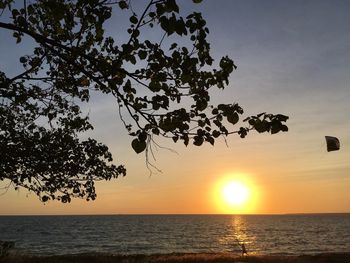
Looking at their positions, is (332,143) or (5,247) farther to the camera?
(5,247)

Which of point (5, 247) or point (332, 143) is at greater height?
point (332, 143)

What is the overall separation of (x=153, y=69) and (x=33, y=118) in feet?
41.9

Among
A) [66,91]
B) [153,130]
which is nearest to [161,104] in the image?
[153,130]

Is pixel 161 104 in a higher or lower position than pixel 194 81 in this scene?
lower

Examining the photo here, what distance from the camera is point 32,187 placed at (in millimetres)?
17562

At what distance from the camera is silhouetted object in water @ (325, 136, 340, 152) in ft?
68.9

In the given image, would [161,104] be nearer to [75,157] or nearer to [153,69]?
[153,69]

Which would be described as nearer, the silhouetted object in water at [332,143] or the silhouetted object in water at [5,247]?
the silhouetted object in water at [332,143]

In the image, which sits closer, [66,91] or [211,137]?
[211,137]

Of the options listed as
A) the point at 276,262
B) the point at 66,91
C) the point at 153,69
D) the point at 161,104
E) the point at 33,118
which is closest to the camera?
the point at 161,104

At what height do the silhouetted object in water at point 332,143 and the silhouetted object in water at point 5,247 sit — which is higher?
the silhouetted object in water at point 332,143

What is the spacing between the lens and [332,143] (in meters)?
Answer: 21.3

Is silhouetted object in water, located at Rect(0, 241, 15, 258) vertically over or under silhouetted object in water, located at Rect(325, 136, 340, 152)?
under

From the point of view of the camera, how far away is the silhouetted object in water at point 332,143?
2100cm
